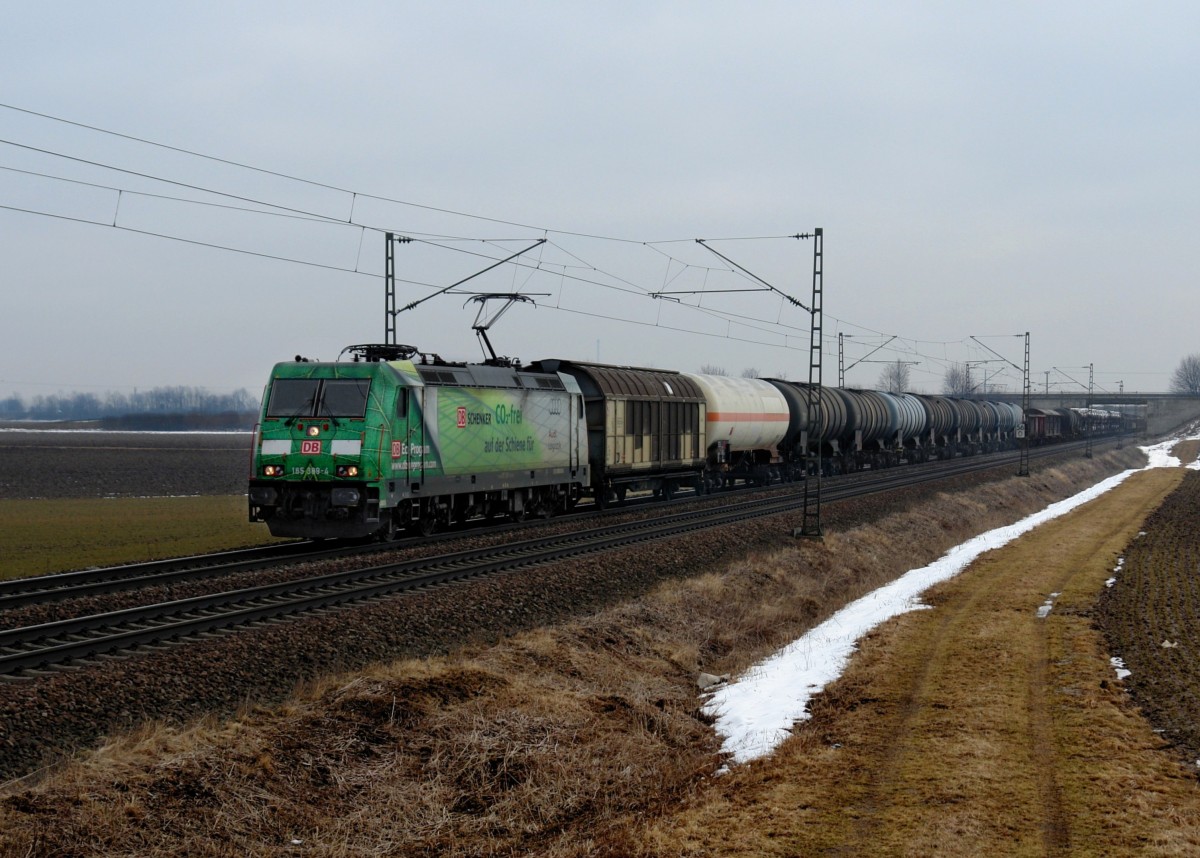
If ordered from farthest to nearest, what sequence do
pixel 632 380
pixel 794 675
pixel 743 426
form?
1. pixel 743 426
2. pixel 632 380
3. pixel 794 675

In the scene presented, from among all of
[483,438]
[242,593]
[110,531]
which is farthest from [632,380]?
[242,593]

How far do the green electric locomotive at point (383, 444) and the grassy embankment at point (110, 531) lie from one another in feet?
11.8

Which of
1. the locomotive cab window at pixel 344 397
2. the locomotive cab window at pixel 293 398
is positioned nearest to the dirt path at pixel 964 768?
the locomotive cab window at pixel 344 397

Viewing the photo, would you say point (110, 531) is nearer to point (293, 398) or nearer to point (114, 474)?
point (293, 398)

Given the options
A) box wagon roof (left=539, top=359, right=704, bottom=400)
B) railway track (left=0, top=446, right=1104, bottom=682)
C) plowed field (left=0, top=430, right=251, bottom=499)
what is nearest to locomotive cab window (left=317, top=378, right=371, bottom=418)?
railway track (left=0, top=446, right=1104, bottom=682)

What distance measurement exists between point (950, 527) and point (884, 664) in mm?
Answer: 23514

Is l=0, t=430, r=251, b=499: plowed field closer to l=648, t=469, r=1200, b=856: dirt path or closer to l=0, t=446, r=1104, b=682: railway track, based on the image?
l=0, t=446, r=1104, b=682: railway track

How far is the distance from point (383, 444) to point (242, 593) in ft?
19.5

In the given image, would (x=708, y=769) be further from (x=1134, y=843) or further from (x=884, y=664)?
(x=884, y=664)

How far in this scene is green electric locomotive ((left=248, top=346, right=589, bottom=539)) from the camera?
21.9m

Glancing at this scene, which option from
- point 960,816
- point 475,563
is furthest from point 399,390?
point 960,816

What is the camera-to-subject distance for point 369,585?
18.2 meters

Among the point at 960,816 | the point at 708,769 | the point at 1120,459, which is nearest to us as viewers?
the point at 960,816

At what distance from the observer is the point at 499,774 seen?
416 inches
